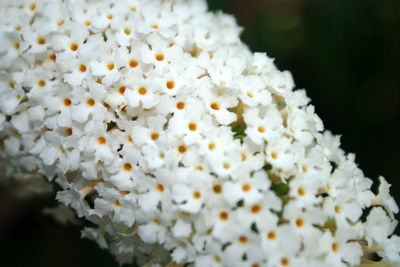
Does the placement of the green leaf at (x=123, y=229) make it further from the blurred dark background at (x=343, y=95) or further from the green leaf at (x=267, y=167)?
the blurred dark background at (x=343, y=95)

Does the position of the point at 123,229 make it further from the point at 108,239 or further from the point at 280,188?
the point at 280,188

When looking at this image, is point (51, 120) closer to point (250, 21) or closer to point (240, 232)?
point (240, 232)

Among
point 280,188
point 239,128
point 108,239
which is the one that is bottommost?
point 108,239

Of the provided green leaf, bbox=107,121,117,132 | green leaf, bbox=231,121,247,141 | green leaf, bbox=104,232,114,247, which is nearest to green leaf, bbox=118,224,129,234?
green leaf, bbox=104,232,114,247

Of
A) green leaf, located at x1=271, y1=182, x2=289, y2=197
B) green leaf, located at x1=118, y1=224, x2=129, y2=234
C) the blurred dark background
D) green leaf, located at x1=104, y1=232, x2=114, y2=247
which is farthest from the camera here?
the blurred dark background

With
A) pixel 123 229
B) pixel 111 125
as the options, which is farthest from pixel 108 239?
pixel 111 125

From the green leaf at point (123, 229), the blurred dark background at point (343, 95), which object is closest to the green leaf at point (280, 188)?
the green leaf at point (123, 229)

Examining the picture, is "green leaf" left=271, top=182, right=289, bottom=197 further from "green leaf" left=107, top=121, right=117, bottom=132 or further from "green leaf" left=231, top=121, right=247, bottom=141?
"green leaf" left=107, top=121, right=117, bottom=132

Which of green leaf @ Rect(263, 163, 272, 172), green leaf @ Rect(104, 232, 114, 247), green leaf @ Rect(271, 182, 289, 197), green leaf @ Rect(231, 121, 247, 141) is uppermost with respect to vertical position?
green leaf @ Rect(231, 121, 247, 141)

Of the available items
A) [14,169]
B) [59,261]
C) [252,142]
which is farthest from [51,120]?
[59,261]
